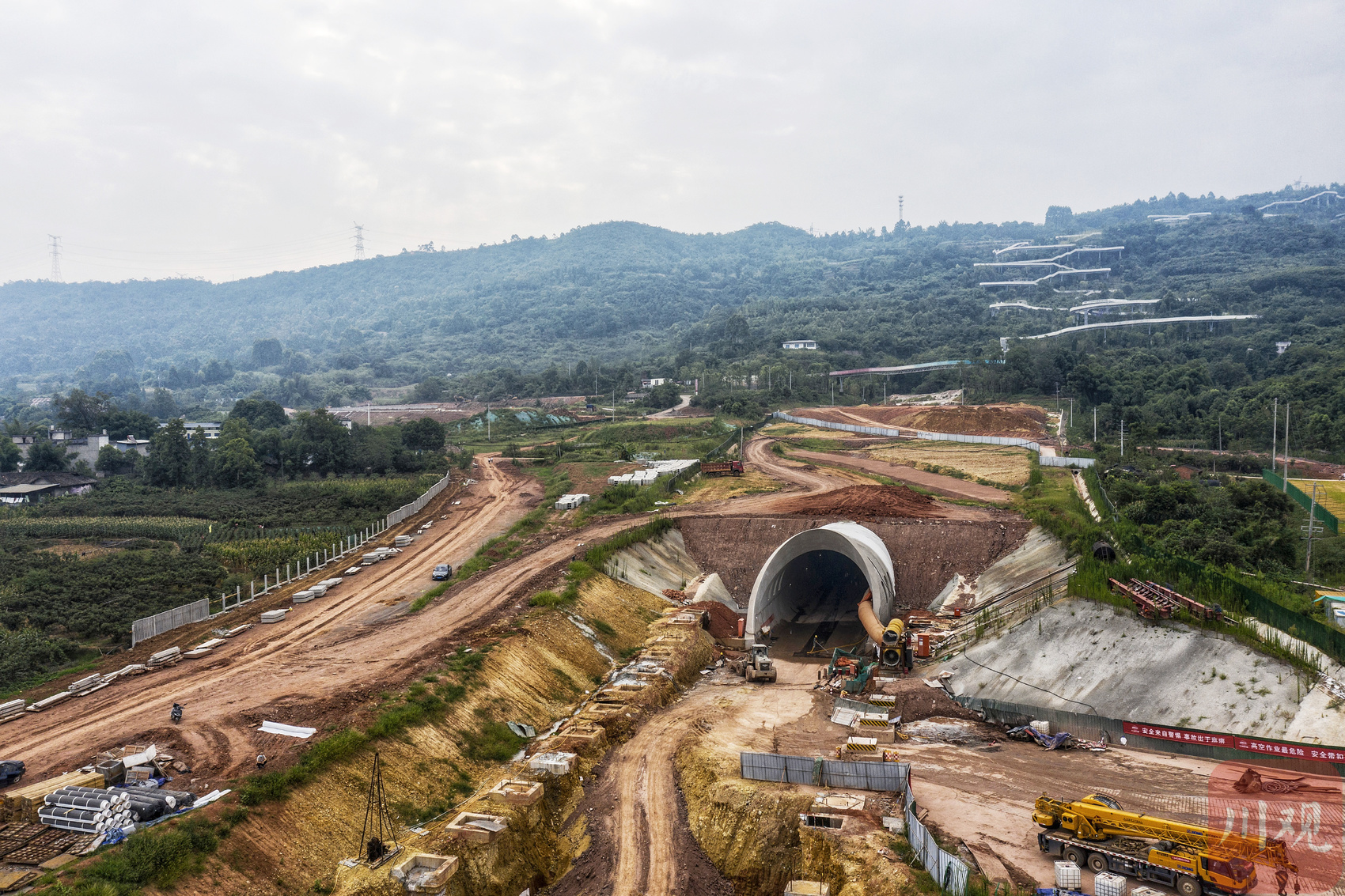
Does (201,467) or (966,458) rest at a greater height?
(201,467)

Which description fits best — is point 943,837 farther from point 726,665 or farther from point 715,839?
point 726,665

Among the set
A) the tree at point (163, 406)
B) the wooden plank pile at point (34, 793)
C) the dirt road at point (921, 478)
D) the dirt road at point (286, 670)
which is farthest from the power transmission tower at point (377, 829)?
the tree at point (163, 406)

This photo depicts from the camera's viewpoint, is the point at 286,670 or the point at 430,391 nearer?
the point at 286,670

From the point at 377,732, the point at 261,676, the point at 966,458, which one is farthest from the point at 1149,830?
the point at 966,458

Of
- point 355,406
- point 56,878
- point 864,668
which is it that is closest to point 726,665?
point 864,668

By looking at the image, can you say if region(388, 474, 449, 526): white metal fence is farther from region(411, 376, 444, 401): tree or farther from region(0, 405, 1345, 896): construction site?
region(411, 376, 444, 401): tree

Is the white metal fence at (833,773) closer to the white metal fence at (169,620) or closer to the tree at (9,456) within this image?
the white metal fence at (169,620)

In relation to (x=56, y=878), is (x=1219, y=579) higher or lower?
higher

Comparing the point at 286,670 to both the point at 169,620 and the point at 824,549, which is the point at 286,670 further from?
the point at 824,549
